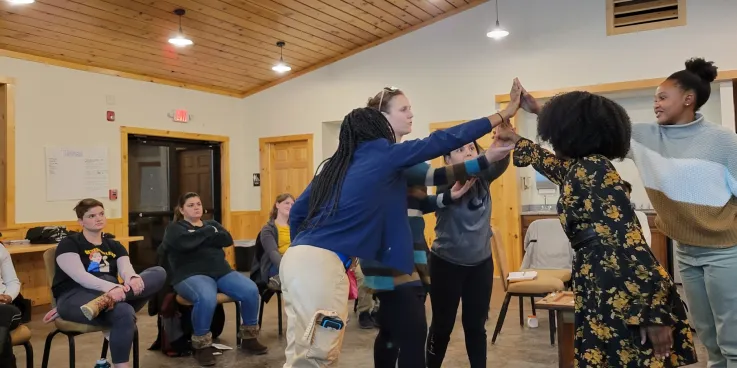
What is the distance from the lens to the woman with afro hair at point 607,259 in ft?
4.87

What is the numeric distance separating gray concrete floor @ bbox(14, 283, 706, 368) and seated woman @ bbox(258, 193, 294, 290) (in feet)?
1.50

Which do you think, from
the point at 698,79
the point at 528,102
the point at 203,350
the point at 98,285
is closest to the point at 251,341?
the point at 203,350

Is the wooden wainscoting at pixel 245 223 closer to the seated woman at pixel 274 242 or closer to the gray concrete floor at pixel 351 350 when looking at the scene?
the gray concrete floor at pixel 351 350

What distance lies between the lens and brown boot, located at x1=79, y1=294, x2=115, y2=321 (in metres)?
2.86

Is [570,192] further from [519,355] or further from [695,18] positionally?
[695,18]

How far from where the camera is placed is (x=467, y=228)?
2.43 meters

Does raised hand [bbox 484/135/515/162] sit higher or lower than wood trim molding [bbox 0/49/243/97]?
lower

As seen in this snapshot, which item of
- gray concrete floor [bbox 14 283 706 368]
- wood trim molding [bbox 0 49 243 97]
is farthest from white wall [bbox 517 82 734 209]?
wood trim molding [bbox 0 49 243 97]

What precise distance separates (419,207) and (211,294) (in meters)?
1.81

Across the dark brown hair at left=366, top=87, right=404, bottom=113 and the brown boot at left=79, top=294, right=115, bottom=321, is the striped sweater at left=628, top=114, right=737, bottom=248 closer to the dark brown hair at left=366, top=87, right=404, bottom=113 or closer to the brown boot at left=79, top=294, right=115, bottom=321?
the dark brown hair at left=366, top=87, right=404, bottom=113

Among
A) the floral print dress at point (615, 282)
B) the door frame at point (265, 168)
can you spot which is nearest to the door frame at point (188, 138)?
the door frame at point (265, 168)

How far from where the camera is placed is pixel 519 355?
11.8 ft

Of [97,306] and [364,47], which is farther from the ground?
[364,47]

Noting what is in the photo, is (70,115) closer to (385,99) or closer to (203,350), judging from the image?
(203,350)
